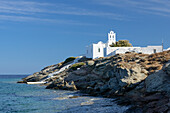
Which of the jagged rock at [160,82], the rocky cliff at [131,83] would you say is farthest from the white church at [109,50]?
the jagged rock at [160,82]

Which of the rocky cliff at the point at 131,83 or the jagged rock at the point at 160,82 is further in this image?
the jagged rock at the point at 160,82

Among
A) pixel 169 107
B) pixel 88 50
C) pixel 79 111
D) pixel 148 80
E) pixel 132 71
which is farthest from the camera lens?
pixel 88 50

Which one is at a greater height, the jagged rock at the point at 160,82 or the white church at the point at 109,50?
the white church at the point at 109,50

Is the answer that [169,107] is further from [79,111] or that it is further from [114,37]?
[114,37]

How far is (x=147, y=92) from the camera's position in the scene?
1154 inches

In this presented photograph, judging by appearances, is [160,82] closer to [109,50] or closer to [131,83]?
[131,83]

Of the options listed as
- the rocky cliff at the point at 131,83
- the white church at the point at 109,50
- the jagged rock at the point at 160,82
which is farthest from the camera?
the white church at the point at 109,50

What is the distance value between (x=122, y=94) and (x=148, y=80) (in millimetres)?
5551

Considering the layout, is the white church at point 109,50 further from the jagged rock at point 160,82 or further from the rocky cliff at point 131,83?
the jagged rock at point 160,82

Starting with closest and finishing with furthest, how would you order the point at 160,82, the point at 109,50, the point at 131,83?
the point at 160,82 → the point at 131,83 → the point at 109,50

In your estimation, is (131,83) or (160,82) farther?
(131,83)

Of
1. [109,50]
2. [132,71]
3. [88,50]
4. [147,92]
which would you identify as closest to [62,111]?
[147,92]

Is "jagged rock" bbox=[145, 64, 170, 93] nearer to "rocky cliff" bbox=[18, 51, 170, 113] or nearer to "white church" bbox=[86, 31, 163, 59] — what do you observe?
"rocky cliff" bbox=[18, 51, 170, 113]

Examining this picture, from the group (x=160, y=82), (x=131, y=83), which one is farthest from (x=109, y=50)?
(x=160, y=82)
